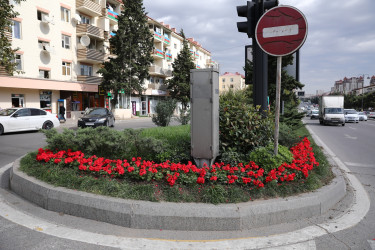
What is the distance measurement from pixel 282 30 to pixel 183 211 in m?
3.02

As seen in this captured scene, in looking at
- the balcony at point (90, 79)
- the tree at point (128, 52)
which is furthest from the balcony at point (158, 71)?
the balcony at point (90, 79)

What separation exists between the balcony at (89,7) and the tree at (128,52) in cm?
281

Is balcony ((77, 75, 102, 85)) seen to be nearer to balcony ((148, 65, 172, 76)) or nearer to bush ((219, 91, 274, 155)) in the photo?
balcony ((148, 65, 172, 76))

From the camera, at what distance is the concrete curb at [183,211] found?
9.96 ft

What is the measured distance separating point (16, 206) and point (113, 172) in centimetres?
146

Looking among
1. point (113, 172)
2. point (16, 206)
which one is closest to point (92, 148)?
point (113, 172)

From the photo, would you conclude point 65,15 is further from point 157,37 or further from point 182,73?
point 182,73

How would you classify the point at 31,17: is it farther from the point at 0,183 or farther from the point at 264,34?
the point at 264,34

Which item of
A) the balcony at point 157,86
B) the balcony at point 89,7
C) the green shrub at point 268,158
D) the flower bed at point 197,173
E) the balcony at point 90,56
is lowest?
the flower bed at point 197,173

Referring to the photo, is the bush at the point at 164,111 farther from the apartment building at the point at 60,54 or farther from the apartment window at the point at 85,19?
the apartment window at the point at 85,19

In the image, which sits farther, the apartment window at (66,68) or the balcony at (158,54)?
the balcony at (158,54)

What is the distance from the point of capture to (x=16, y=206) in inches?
147

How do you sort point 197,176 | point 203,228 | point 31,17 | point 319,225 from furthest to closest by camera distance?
point 31,17
point 197,176
point 319,225
point 203,228

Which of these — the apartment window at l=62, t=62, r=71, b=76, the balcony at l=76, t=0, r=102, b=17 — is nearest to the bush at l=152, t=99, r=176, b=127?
the apartment window at l=62, t=62, r=71, b=76
